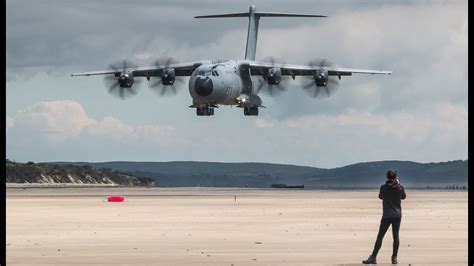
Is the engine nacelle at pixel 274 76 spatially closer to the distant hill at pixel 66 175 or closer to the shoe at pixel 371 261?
the distant hill at pixel 66 175

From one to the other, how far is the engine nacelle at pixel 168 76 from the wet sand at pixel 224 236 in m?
61.1

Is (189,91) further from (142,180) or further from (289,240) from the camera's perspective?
(289,240)

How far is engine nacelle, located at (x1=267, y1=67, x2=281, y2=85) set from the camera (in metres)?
112

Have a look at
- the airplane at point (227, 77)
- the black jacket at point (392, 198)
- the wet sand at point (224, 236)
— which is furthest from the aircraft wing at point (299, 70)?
the black jacket at point (392, 198)

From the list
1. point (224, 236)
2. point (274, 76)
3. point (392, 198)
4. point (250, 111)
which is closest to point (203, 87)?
point (250, 111)

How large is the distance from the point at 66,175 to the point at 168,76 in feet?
148

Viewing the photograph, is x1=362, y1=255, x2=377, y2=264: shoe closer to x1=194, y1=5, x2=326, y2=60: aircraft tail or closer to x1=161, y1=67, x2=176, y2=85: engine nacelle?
x1=161, y1=67, x2=176, y2=85: engine nacelle

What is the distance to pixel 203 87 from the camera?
99.3 metres

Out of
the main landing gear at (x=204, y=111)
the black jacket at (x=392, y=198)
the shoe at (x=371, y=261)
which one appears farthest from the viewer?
the main landing gear at (x=204, y=111)

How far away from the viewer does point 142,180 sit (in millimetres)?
161375

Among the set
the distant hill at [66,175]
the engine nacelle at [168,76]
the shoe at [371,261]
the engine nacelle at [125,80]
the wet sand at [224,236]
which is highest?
the engine nacelle at [168,76]

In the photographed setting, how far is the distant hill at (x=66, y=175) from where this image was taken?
150500 mm

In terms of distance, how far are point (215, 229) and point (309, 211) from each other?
1301 centimetres

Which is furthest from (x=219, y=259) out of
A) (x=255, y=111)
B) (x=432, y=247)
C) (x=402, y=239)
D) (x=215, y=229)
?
(x=255, y=111)
